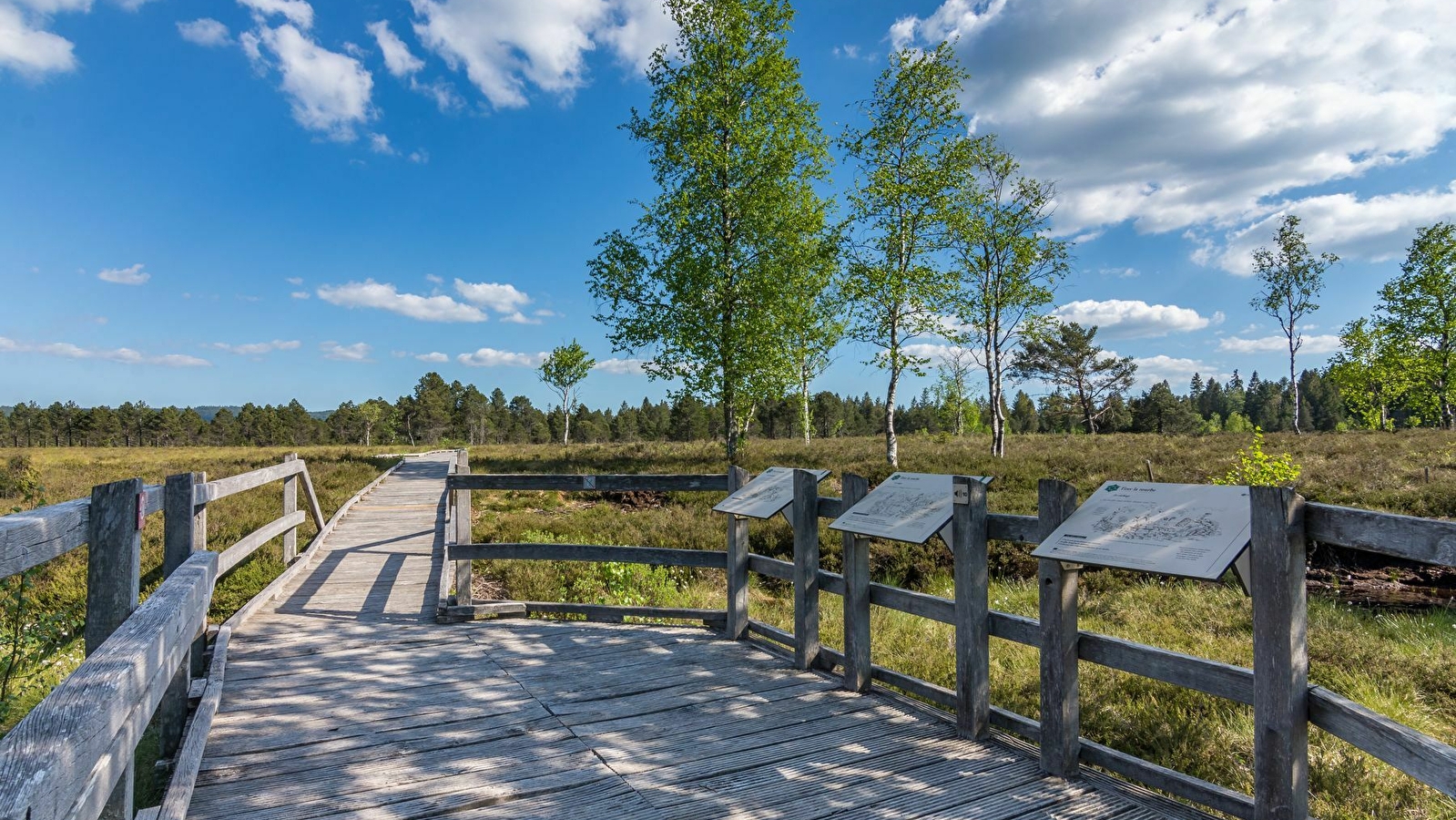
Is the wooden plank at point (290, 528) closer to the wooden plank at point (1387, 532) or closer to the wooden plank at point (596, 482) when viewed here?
the wooden plank at point (596, 482)

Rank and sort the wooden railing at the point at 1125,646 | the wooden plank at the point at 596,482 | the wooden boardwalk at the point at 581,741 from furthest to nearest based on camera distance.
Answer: the wooden plank at the point at 596,482 → the wooden boardwalk at the point at 581,741 → the wooden railing at the point at 1125,646

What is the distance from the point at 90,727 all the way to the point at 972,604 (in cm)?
383

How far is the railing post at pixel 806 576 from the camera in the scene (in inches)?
219

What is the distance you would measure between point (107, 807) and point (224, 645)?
3.93 m

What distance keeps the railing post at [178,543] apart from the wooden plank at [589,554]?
2.59 m

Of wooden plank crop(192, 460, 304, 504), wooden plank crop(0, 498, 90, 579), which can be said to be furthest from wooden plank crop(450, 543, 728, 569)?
wooden plank crop(0, 498, 90, 579)

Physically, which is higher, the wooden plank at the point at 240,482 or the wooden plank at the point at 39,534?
the wooden plank at the point at 39,534

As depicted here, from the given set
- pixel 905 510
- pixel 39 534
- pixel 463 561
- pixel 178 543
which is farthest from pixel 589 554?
pixel 39 534

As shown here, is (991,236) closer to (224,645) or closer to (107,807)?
(224,645)

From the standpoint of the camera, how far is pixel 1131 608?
8484 millimetres

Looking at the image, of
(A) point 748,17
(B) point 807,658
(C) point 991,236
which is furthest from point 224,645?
(C) point 991,236

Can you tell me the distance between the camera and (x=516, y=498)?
1688 centimetres

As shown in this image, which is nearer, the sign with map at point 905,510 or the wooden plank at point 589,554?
the sign with map at point 905,510

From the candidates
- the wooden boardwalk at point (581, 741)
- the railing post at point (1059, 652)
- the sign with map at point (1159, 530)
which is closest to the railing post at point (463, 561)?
the wooden boardwalk at point (581, 741)
